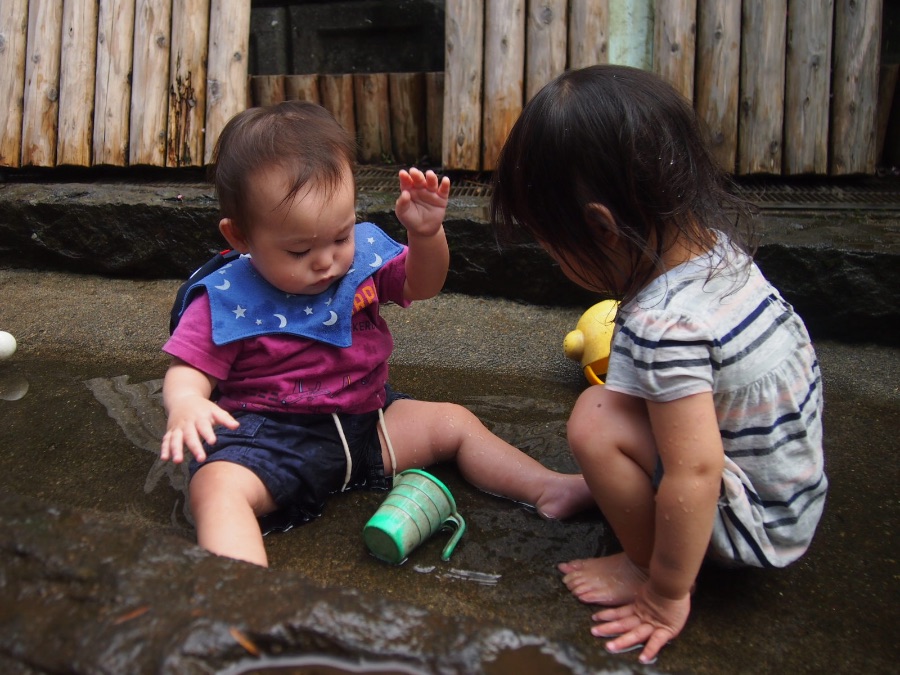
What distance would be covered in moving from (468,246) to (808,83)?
5.45 ft

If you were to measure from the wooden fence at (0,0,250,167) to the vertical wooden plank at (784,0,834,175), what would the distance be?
2482 millimetres

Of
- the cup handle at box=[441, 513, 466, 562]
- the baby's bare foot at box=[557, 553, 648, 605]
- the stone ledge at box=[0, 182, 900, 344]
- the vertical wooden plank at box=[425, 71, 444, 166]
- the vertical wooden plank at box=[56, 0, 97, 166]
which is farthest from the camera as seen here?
the vertical wooden plank at box=[425, 71, 444, 166]

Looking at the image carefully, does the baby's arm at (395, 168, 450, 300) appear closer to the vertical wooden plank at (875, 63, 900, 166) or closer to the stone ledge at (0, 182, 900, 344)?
the stone ledge at (0, 182, 900, 344)

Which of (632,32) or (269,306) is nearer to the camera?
(269,306)

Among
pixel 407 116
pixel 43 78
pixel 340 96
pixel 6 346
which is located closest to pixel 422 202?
pixel 6 346

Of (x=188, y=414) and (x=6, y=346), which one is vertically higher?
(x=188, y=414)

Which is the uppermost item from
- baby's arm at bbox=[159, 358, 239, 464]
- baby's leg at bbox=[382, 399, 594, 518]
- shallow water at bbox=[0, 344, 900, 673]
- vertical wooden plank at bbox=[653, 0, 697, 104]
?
vertical wooden plank at bbox=[653, 0, 697, 104]

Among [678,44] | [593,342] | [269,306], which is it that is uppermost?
[678,44]

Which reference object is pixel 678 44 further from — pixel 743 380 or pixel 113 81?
pixel 113 81

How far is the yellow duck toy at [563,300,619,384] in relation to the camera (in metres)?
2.49

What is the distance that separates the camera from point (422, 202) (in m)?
1.92

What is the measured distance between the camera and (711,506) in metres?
1.42

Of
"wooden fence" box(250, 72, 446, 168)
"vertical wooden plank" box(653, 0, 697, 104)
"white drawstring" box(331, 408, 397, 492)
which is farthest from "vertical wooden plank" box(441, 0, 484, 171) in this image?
"white drawstring" box(331, 408, 397, 492)

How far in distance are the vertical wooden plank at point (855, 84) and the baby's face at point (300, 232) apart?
2.57 m
